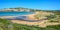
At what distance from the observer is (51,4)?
3.49m

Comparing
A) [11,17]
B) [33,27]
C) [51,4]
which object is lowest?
[33,27]

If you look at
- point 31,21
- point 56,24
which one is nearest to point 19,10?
point 31,21

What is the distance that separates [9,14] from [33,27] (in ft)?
1.94

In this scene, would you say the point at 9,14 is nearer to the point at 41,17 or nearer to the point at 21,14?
the point at 21,14

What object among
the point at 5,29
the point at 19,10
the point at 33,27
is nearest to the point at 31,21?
the point at 33,27

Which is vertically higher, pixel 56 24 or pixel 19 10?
pixel 19 10

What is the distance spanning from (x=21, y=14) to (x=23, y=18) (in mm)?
99

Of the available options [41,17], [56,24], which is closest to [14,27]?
[41,17]

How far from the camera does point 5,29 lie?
10.2 feet

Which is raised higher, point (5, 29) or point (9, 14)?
point (9, 14)

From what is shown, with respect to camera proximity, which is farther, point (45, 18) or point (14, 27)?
point (45, 18)

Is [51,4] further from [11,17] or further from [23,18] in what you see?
[11,17]

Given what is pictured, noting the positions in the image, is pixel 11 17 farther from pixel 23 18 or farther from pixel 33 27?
pixel 33 27

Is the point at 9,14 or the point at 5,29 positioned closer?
the point at 5,29
